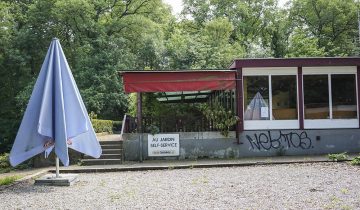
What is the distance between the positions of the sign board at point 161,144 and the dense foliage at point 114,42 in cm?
1427

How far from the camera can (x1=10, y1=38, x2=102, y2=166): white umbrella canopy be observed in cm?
1052

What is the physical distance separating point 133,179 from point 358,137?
959 cm

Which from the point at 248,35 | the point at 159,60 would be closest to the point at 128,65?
the point at 159,60

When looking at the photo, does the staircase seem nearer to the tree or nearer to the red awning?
the red awning

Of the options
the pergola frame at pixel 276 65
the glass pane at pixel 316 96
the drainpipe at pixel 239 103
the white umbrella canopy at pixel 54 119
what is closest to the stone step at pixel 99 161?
the pergola frame at pixel 276 65

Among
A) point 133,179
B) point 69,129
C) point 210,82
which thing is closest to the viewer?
point 69,129

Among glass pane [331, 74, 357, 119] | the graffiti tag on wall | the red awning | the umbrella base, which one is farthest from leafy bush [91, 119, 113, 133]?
glass pane [331, 74, 357, 119]

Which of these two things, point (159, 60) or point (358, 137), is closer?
point (358, 137)

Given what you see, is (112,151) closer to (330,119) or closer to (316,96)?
(316,96)

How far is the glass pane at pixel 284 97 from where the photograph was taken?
16.7 metres

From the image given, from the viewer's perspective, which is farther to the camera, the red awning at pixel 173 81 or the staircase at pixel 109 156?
the red awning at pixel 173 81

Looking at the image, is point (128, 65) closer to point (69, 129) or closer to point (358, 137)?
point (358, 137)

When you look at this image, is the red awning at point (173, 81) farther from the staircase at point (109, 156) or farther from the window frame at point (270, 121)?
the staircase at point (109, 156)

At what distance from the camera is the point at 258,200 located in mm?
8148
